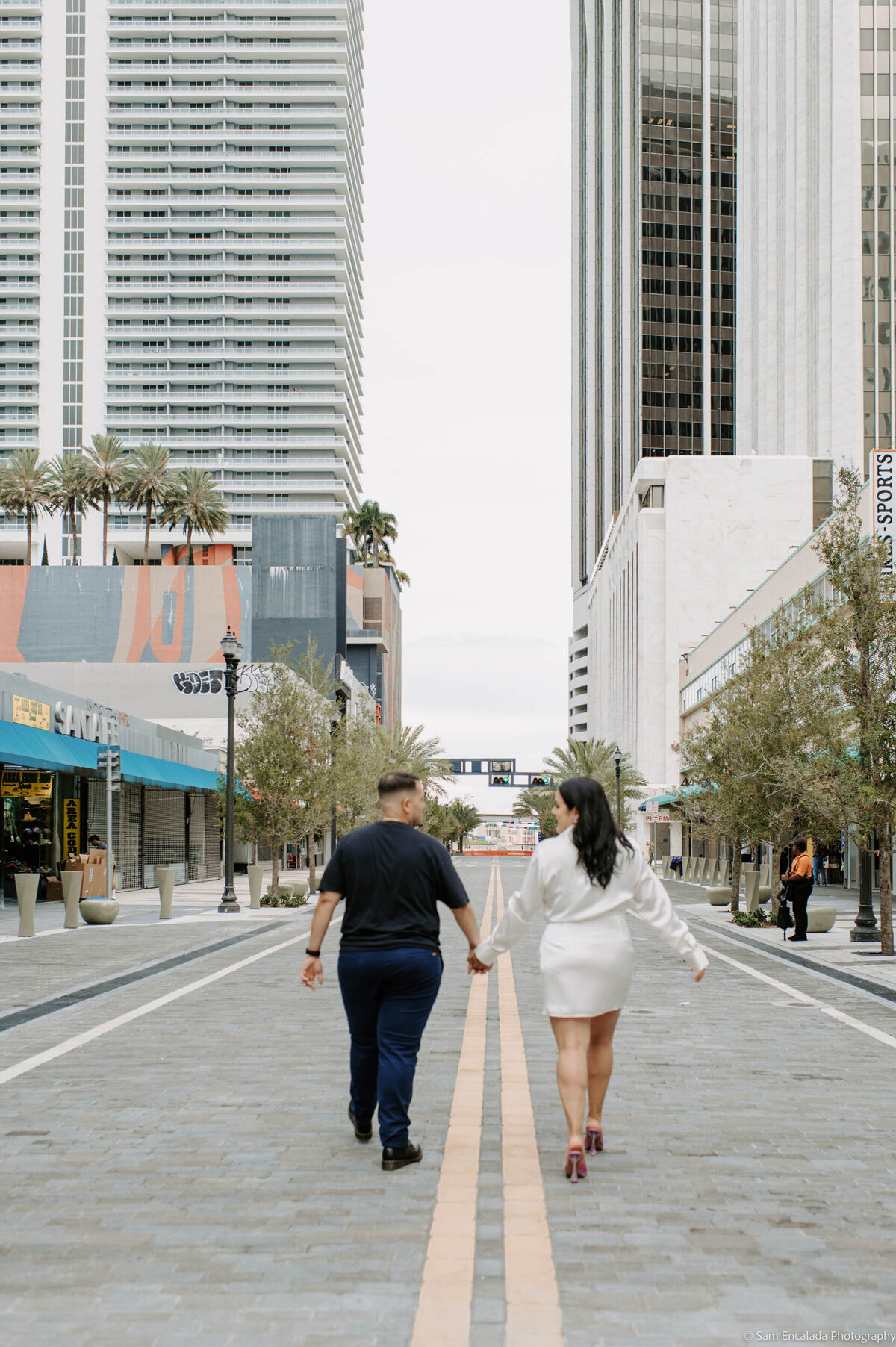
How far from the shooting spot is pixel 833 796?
1825 cm

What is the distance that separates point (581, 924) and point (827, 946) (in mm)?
15001

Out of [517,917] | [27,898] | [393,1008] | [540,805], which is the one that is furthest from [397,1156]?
[540,805]

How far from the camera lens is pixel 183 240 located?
461 ft

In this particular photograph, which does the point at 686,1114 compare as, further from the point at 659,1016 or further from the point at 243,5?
the point at 243,5

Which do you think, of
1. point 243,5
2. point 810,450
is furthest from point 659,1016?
point 243,5

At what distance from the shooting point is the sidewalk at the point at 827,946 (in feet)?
52.3

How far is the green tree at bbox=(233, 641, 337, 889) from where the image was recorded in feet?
104

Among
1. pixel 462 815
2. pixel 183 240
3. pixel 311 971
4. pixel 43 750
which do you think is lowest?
pixel 462 815

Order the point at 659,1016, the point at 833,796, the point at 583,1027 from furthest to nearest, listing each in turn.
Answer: the point at 833,796 < the point at 659,1016 < the point at 583,1027

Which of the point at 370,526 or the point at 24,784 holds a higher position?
the point at 370,526

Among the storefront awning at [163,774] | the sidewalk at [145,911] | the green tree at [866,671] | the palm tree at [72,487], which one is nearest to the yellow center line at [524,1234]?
the green tree at [866,671]

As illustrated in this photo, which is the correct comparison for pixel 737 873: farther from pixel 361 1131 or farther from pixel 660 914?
pixel 660 914

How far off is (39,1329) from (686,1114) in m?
4.21

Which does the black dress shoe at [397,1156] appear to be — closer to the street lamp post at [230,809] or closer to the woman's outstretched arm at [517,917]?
the woman's outstretched arm at [517,917]
